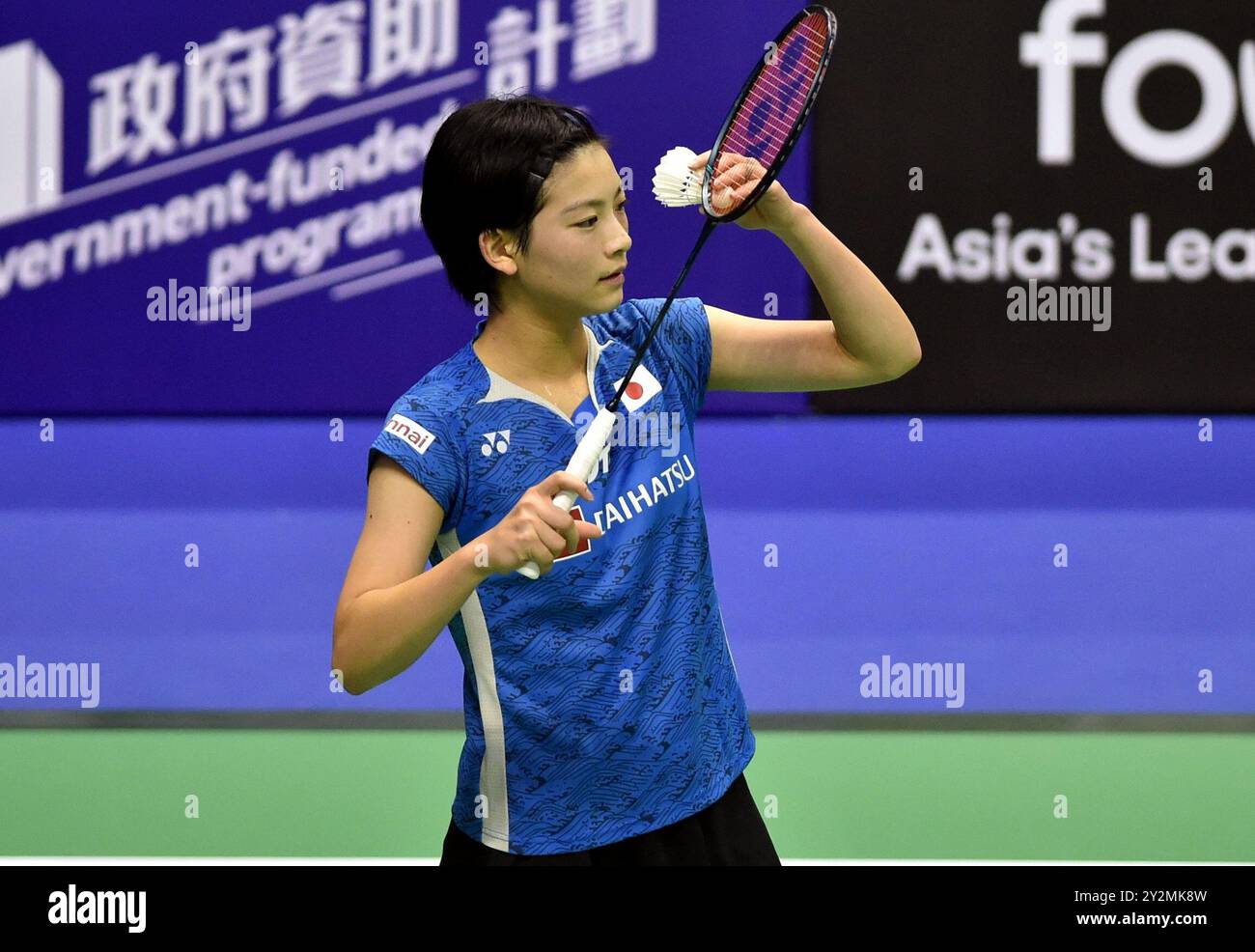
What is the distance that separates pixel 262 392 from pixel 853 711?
246cm

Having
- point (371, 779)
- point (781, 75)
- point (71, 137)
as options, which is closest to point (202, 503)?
point (71, 137)

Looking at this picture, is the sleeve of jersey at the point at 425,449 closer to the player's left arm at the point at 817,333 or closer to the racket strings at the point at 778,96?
the player's left arm at the point at 817,333

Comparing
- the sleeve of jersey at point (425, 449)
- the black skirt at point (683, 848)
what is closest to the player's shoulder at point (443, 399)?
the sleeve of jersey at point (425, 449)

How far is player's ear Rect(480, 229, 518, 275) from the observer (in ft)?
7.08

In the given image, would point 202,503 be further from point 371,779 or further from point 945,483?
point 945,483

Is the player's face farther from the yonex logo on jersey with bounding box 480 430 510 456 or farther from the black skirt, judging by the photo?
the black skirt

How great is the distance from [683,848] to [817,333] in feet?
2.21

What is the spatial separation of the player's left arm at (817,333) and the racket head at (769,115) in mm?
43

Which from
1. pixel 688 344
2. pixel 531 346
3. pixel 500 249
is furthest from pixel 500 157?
pixel 688 344

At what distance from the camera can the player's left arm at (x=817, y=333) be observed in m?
2.21

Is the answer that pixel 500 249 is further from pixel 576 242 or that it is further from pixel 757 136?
pixel 757 136

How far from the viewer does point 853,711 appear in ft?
14.7

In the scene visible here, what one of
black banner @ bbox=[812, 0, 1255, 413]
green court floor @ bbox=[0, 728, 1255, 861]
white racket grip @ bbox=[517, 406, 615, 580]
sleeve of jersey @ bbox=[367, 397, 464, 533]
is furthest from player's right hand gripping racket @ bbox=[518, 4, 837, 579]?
black banner @ bbox=[812, 0, 1255, 413]

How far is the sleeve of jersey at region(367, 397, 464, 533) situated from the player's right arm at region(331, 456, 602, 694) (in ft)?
0.04
